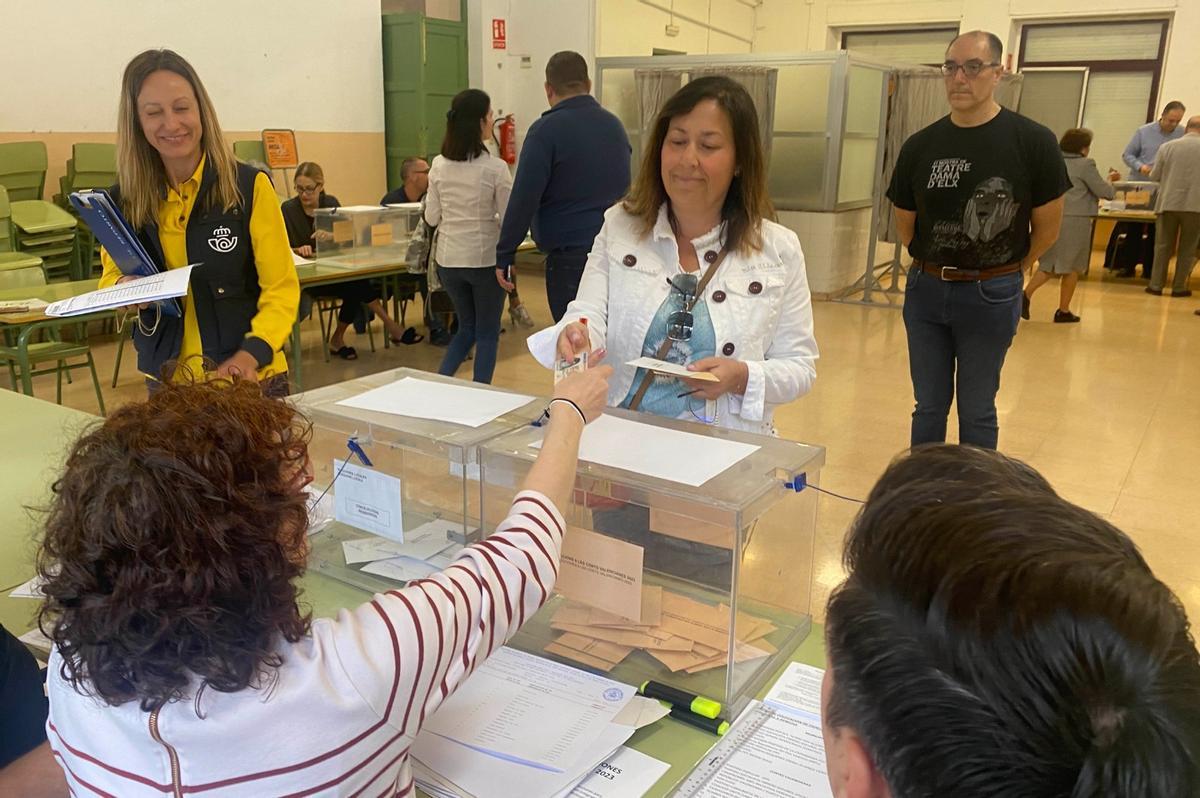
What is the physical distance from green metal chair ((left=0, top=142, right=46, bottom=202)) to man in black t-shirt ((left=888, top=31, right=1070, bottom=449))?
560cm

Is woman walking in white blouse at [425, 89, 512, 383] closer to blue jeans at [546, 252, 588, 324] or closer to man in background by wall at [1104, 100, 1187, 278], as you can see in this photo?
blue jeans at [546, 252, 588, 324]

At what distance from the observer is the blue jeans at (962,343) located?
284cm

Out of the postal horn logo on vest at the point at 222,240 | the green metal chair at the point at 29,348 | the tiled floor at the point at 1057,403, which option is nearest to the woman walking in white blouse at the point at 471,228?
the tiled floor at the point at 1057,403

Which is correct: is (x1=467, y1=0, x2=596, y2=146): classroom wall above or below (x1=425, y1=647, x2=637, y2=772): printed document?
above

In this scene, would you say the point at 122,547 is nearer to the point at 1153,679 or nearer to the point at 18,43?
the point at 1153,679

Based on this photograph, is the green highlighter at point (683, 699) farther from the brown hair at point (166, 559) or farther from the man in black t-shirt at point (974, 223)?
the man in black t-shirt at point (974, 223)

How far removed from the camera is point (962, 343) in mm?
2896

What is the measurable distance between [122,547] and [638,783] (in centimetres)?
62

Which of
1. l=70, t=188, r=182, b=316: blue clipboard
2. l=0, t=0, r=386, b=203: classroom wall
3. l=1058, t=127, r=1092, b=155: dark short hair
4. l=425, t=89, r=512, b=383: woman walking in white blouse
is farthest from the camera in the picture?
l=1058, t=127, r=1092, b=155: dark short hair

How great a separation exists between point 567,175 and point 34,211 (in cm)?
403

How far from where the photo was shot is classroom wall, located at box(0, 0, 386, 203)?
6125 mm

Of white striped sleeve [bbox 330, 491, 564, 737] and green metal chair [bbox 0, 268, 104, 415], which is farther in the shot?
green metal chair [bbox 0, 268, 104, 415]

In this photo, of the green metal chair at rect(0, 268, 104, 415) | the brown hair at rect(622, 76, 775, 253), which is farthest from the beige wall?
the brown hair at rect(622, 76, 775, 253)

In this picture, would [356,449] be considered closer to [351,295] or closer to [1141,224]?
[351,295]
